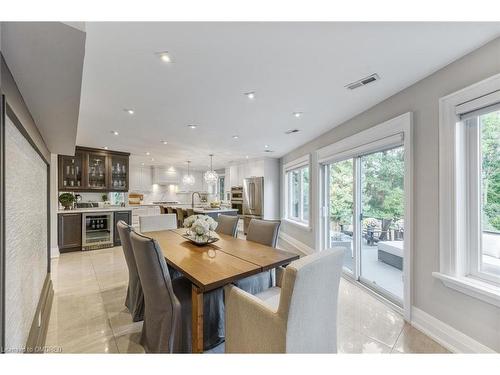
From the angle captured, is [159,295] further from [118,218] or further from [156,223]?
[118,218]

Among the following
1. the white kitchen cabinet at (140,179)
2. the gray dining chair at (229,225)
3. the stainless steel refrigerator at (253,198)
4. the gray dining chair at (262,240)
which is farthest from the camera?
the white kitchen cabinet at (140,179)

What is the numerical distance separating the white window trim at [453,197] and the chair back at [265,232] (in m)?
1.46

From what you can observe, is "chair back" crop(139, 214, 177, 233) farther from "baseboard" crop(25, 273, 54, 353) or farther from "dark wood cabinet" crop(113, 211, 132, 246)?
"dark wood cabinet" crop(113, 211, 132, 246)

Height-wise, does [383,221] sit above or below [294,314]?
above

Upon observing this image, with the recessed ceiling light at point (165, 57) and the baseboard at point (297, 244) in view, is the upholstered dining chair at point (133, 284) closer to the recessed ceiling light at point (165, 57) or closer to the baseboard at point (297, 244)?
the recessed ceiling light at point (165, 57)

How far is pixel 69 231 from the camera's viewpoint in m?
4.66

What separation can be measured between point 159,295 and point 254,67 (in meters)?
1.89

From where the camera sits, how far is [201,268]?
1639 millimetres

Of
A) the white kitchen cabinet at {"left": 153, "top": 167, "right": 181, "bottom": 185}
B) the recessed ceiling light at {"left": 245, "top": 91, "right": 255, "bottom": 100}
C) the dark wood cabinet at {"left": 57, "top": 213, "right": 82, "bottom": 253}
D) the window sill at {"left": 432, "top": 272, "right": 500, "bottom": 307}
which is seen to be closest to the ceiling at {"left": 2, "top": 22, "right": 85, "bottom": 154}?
the recessed ceiling light at {"left": 245, "top": 91, "right": 255, "bottom": 100}

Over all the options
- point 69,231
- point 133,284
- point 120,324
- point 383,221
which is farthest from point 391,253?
point 69,231

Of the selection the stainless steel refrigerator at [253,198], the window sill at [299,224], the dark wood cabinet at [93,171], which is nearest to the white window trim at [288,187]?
the window sill at [299,224]

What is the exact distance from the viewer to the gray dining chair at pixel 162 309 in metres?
1.51

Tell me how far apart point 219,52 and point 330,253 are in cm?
156
